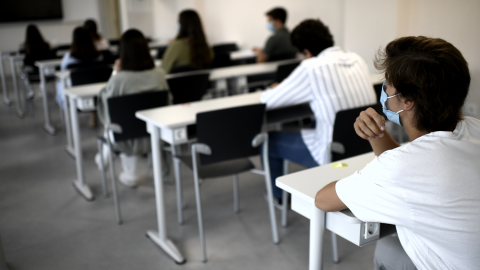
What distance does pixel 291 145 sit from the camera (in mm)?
2555

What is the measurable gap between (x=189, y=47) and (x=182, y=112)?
184 cm

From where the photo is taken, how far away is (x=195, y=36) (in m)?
4.12

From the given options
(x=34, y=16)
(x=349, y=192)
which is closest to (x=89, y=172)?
(x=349, y=192)

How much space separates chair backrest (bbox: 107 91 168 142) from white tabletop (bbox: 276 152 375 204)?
1415 mm

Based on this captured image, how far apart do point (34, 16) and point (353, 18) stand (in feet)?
23.1

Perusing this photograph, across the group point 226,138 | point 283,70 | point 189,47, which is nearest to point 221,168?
point 226,138

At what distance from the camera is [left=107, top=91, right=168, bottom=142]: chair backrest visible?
2.60 metres

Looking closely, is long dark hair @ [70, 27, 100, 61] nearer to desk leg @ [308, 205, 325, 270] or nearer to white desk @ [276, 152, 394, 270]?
white desk @ [276, 152, 394, 270]

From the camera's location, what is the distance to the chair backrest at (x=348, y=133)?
2.12m

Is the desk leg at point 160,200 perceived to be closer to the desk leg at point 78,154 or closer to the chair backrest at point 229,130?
the chair backrest at point 229,130

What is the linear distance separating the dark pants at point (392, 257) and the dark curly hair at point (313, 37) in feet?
4.28

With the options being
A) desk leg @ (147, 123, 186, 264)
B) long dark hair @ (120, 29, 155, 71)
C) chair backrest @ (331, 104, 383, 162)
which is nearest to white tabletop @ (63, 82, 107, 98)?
long dark hair @ (120, 29, 155, 71)

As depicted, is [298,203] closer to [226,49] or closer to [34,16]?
[226,49]

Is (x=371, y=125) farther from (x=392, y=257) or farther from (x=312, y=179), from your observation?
(x=392, y=257)
